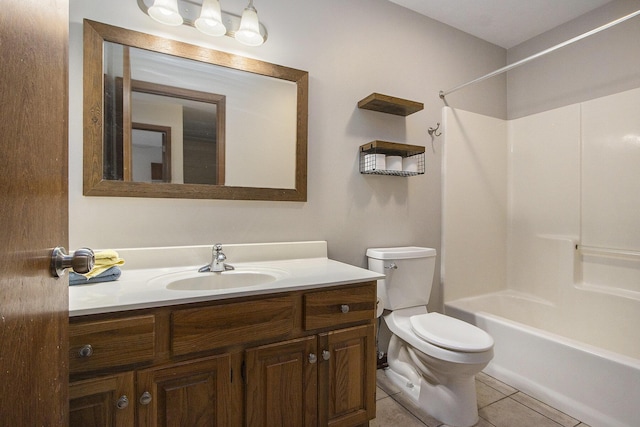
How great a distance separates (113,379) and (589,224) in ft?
9.17

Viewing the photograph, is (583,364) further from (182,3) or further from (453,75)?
(182,3)

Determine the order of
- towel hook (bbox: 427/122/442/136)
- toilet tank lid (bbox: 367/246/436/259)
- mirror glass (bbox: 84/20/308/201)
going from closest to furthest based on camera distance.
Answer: mirror glass (bbox: 84/20/308/201), toilet tank lid (bbox: 367/246/436/259), towel hook (bbox: 427/122/442/136)

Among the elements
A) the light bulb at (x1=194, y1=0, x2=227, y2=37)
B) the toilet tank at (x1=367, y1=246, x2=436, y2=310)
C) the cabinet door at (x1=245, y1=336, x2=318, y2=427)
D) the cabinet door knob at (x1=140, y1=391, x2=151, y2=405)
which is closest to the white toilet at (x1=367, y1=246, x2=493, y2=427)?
the toilet tank at (x1=367, y1=246, x2=436, y2=310)

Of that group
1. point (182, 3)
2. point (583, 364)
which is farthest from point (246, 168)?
point (583, 364)

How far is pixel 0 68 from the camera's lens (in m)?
0.39

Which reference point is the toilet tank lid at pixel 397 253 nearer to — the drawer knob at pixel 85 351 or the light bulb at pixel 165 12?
the drawer knob at pixel 85 351

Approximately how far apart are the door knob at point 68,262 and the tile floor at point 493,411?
59.4 inches

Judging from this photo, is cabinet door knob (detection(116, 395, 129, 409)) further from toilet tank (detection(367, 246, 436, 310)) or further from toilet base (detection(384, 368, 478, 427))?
toilet base (detection(384, 368, 478, 427))

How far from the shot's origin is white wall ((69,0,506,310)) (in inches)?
53.6

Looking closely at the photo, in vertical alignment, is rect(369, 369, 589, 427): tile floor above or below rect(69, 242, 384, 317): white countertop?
below

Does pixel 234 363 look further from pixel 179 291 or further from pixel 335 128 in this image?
pixel 335 128

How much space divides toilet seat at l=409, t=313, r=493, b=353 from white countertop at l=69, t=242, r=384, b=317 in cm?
50

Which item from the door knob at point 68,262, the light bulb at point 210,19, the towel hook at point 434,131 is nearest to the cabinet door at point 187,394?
the door knob at point 68,262

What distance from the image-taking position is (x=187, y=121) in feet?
4.85
